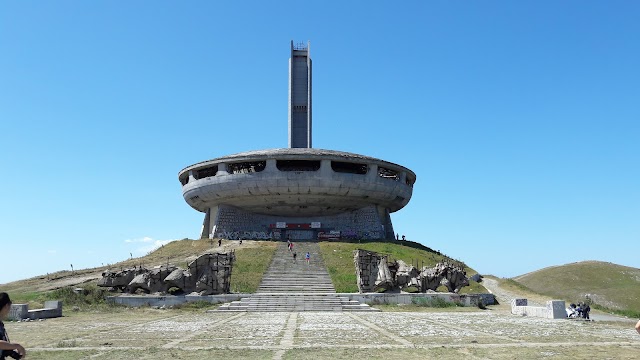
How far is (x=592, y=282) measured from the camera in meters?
56.9


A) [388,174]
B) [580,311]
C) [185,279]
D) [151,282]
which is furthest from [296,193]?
[580,311]

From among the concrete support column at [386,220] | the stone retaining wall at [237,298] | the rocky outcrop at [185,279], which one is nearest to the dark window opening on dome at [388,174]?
the concrete support column at [386,220]

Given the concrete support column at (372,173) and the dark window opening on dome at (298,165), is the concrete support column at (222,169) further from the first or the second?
the concrete support column at (372,173)

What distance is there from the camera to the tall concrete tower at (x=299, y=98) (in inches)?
2879

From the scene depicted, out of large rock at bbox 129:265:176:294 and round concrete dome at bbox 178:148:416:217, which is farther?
round concrete dome at bbox 178:148:416:217

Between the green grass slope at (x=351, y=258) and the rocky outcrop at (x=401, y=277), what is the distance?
207 centimetres

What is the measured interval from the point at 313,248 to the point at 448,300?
64.3 feet

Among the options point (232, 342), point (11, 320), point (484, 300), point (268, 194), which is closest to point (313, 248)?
point (268, 194)

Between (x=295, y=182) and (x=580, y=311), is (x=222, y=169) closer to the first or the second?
(x=295, y=182)

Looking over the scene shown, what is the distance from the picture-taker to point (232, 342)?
13383 millimetres

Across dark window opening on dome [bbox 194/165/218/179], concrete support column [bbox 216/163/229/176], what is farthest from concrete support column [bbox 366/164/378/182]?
dark window opening on dome [bbox 194/165/218/179]

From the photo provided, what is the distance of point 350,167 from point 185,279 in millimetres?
33209

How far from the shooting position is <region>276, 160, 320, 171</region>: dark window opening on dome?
56094 millimetres

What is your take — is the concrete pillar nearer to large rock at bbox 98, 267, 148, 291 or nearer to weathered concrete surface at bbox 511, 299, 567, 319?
large rock at bbox 98, 267, 148, 291
